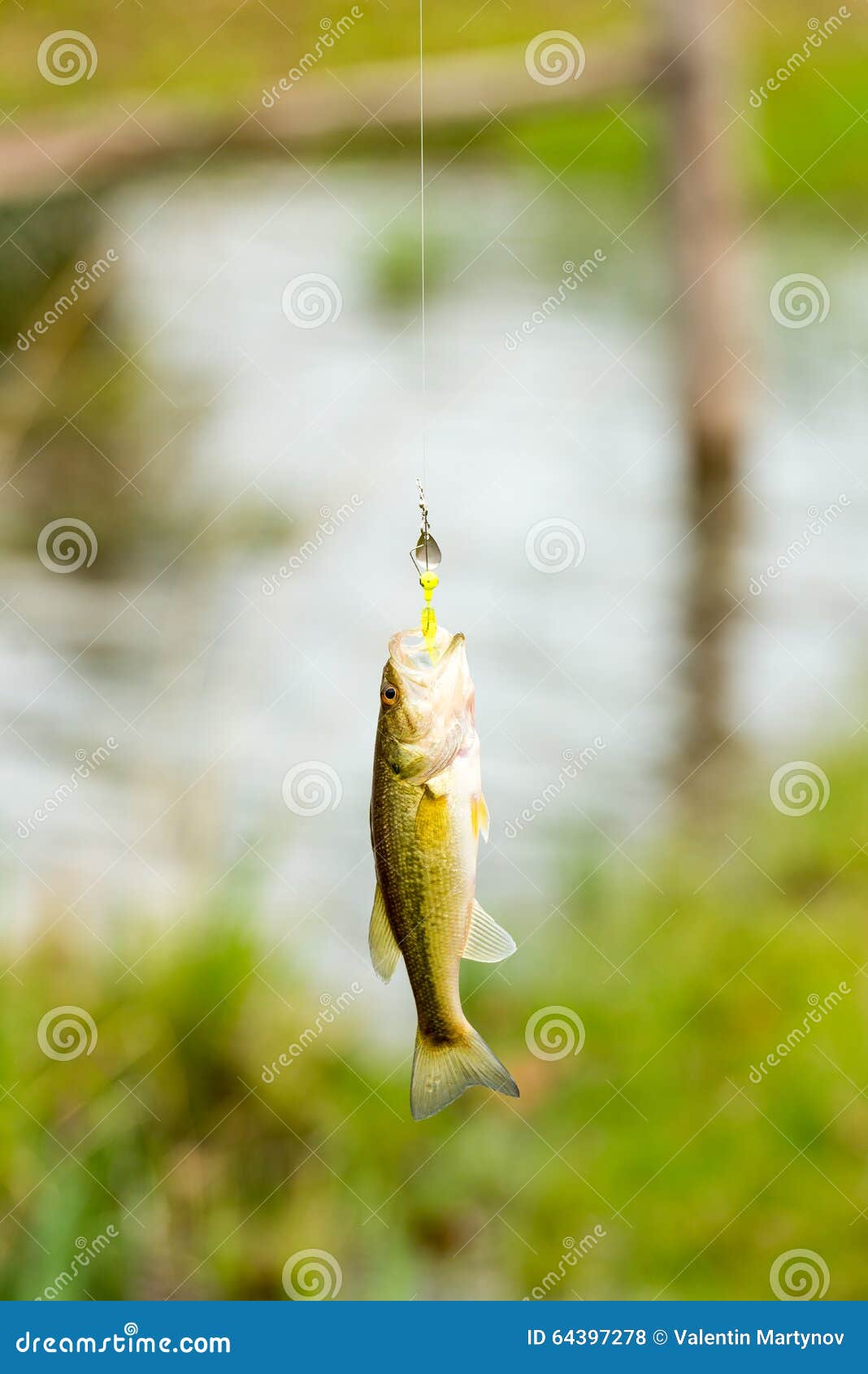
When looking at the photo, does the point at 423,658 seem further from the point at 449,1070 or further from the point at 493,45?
the point at 493,45

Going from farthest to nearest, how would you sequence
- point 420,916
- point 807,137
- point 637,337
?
point 807,137 < point 637,337 < point 420,916

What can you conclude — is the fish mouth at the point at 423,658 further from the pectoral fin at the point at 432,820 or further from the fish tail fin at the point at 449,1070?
the fish tail fin at the point at 449,1070

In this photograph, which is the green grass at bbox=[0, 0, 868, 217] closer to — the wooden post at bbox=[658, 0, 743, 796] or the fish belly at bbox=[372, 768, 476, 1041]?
the wooden post at bbox=[658, 0, 743, 796]

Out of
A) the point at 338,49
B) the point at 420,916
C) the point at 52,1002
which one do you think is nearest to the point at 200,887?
the point at 52,1002

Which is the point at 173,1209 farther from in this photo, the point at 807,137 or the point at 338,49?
the point at 338,49

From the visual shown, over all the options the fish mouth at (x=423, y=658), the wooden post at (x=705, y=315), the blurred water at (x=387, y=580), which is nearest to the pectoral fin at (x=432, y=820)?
the fish mouth at (x=423, y=658)

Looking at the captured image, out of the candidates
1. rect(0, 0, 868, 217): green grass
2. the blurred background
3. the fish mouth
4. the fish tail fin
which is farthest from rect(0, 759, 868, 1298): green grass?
rect(0, 0, 868, 217): green grass
